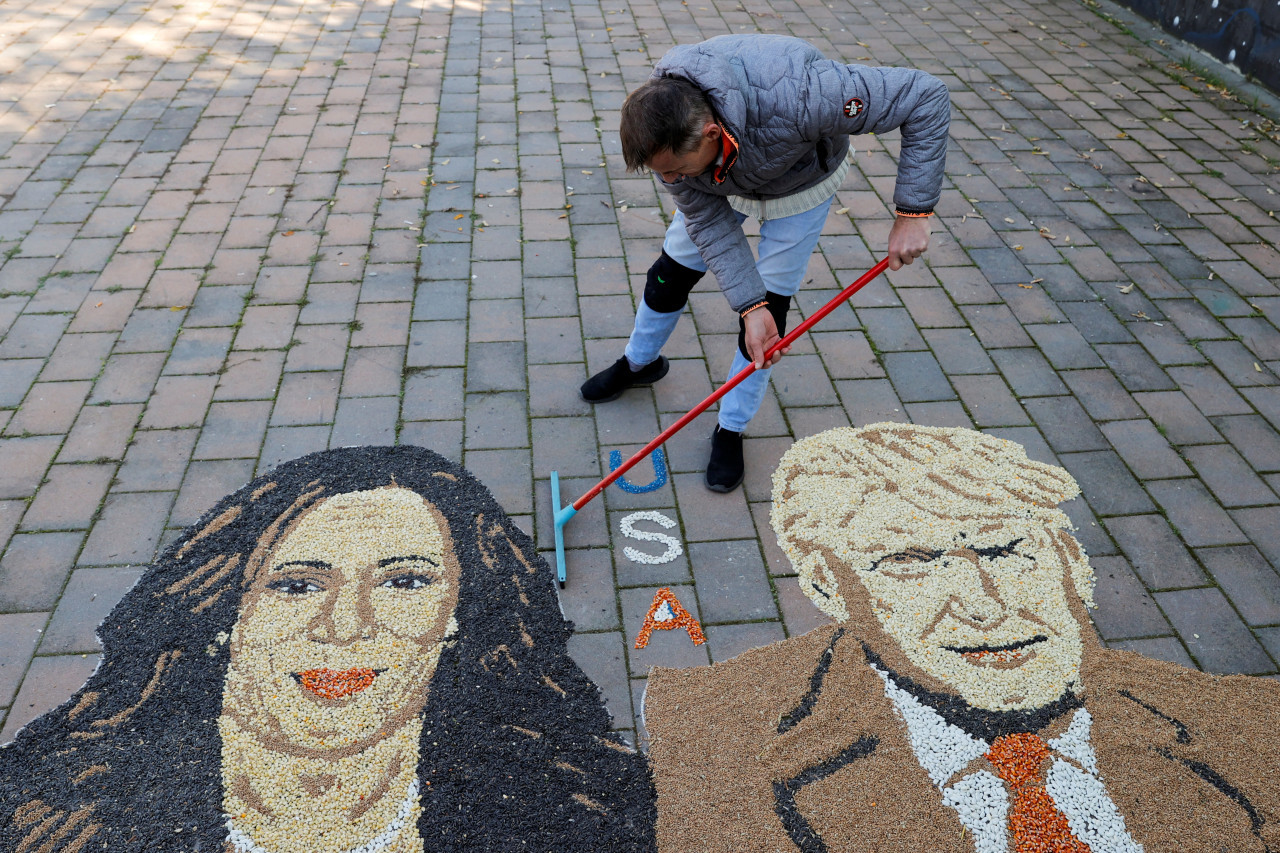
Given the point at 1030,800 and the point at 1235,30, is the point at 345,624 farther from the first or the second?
the point at 1235,30

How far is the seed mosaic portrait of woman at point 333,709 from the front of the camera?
214 centimetres

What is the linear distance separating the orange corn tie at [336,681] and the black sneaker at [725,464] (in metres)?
1.33

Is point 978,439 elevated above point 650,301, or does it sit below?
below

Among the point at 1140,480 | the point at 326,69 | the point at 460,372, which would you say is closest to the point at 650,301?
the point at 460,372

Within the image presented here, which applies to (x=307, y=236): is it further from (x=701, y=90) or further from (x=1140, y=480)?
(x=1140, y=480)

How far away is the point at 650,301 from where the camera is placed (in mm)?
3092

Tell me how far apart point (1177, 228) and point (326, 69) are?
542cm

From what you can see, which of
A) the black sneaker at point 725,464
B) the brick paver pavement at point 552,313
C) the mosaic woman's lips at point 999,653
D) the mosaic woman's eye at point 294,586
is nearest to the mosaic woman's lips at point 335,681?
the mosaic woman's eye at point 294,586

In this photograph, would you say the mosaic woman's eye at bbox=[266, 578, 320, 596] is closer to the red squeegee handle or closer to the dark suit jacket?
the red squeegee handle

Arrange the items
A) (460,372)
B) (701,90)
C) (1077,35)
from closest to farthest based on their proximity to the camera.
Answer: (701,90)
(460,372)
(1077,35)

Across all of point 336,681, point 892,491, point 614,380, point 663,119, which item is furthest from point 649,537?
point 663,119

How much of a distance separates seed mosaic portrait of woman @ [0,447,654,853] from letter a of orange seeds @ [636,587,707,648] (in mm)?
246

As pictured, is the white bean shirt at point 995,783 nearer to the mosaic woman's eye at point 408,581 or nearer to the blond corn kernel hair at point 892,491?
the blond corn kernel hair at point 892,491

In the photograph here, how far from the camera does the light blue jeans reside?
262cm
